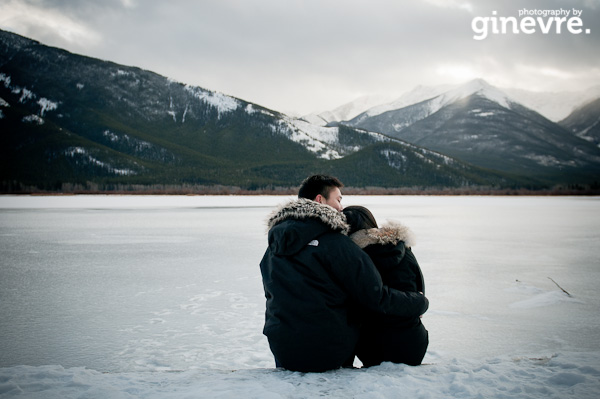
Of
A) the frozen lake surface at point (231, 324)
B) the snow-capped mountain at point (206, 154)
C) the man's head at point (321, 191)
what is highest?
the snow-capped mountain at point (206, 154)

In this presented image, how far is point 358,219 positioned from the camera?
114 inches

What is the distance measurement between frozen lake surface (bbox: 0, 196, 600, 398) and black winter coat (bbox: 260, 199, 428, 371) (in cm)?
24

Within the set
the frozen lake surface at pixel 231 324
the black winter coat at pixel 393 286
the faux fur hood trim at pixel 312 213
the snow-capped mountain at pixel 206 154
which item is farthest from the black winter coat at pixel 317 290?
the snow-capped mountain at pixel 206 154

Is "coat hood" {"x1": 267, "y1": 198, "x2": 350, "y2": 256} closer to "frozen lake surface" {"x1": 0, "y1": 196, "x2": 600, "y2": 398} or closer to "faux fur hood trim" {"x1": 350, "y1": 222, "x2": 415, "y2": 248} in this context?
"faux fur hood trim" {"x1": 350, "y1": 222, "x2": 415, "y2": 248}

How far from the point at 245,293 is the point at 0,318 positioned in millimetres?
3075

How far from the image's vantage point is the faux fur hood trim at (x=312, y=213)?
2.60 m

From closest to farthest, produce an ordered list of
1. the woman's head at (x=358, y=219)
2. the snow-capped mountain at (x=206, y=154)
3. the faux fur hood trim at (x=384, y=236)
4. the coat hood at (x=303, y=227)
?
the coat hood at (x=303, y=227)
the faux fur hood trim at (x=384, y=236)
the woman's head at (x=358, y=219)
the snow-capped mountain at (x=206, y=154)

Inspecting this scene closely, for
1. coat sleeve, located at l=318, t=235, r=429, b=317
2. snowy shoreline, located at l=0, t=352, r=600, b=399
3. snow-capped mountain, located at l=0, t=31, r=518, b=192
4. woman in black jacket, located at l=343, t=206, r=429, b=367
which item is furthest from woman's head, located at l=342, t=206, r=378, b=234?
snow-capped mountain, located at l=0, t=31, r=518, b=192

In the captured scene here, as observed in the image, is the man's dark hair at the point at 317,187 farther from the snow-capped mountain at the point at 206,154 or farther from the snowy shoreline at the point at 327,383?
the snow-capped mountain at the point at 206,154

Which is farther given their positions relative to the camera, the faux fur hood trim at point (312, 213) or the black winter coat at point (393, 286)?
the black winter coat at point (393, 286)

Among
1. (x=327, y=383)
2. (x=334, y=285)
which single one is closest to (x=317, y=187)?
(x=334, y=285)

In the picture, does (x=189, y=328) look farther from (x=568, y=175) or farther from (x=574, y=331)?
(x=568, y=175)

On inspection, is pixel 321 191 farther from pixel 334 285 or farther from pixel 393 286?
pixel 393 286

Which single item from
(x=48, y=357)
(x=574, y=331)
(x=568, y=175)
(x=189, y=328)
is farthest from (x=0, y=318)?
(x=568, y=175)
